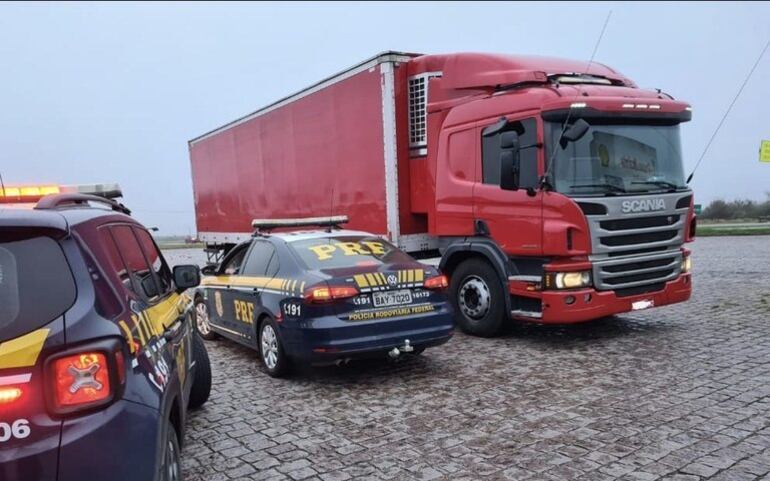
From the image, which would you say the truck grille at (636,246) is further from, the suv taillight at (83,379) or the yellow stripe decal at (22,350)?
the yellow stripe decal at (22,350)

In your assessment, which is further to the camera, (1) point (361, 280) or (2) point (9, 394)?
(1) point (361, 280)

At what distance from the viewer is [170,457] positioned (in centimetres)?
291

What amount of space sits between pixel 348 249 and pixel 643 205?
11.3 ft

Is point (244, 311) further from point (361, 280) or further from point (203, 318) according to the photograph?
point (203, 318)

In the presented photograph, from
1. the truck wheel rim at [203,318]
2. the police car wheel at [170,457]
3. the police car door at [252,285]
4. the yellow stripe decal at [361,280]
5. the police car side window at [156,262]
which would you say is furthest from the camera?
the truck wheel rim at [203,318]

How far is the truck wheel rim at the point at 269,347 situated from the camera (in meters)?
6.12

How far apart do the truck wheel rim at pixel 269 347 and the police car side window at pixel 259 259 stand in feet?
2.06

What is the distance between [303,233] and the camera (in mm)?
6852

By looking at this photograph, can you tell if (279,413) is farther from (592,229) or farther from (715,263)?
(715,263)

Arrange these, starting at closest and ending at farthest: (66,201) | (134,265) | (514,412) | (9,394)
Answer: (9,394), (66,201), (134,265), (514,412)

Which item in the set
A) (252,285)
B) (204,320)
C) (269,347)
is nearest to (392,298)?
(269,347)

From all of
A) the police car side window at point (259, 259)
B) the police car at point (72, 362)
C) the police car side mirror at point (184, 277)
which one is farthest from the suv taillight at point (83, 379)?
the police car side window at point (259, 259)

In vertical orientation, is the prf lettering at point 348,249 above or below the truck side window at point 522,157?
below

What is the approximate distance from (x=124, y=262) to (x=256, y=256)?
12.4ft
